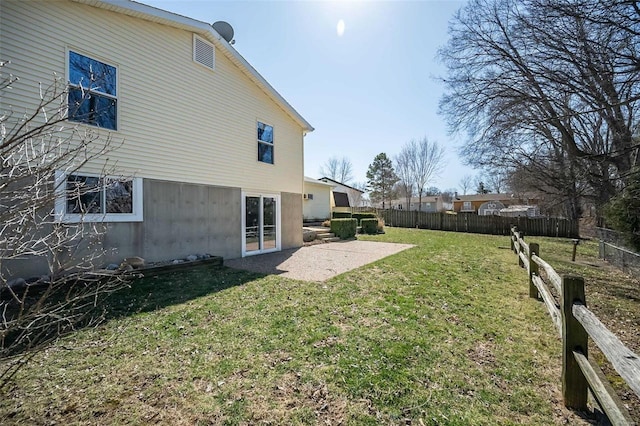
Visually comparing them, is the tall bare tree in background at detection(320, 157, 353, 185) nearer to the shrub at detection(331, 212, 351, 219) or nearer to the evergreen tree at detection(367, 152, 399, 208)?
the evergreen tree at detection(367, 152, 399, 208)

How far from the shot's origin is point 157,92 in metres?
7.44

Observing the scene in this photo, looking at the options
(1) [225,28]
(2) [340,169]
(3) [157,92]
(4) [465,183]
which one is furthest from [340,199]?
(4) [465,183]

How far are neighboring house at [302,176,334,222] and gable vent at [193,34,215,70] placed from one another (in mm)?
11347

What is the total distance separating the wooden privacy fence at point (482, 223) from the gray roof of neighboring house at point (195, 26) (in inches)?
646

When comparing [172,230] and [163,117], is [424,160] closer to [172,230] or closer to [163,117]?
[163,117]

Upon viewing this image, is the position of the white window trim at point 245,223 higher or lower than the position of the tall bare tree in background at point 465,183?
lower

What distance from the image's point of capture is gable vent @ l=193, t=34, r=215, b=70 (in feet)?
27.4

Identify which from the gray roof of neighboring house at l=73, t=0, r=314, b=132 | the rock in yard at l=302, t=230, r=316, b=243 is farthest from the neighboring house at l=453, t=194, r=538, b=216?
the gray roof of neighboring house at l=73, t=0, r=314, b=132

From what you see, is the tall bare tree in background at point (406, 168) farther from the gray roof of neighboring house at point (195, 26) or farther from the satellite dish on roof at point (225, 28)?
the satellite dish on roof at point (225, 28)

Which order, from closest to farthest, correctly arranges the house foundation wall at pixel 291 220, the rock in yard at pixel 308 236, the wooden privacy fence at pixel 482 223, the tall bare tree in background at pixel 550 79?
the tall bare tree in background at pixel 550 79
the house foundation wall at pixel 291 220
the rock in yard at pixel 308 236
the wooden privacy fence at pixel 482 223

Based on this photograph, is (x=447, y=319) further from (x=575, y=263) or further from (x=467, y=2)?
(x=467, y=2)

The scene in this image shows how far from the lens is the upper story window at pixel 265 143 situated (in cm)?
1062

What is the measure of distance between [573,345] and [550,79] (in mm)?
9236

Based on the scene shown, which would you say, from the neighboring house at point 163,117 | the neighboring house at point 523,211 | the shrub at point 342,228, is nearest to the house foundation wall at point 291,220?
the neighboring house at point 163,117
